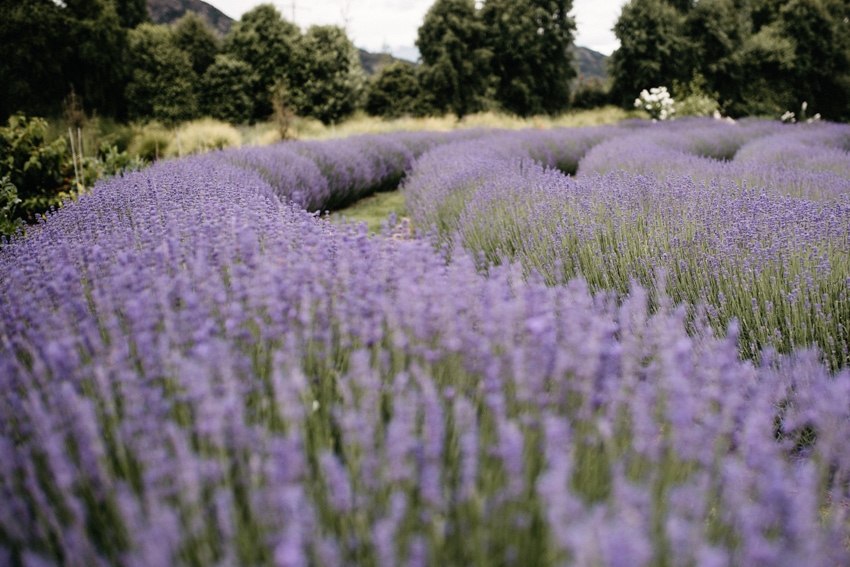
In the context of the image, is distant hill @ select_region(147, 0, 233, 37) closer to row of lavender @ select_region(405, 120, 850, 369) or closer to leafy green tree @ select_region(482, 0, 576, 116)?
leafy green tree @ select_region(482, 0, 576, 116)

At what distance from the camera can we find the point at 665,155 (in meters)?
6.03

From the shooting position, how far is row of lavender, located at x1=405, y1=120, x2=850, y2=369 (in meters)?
2.50

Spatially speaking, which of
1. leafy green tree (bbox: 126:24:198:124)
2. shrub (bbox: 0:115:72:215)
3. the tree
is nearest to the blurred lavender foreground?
shrub (bbox: 0:115:72:215)

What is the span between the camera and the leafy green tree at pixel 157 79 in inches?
706

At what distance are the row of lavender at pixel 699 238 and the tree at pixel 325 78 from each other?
16614 millimetres

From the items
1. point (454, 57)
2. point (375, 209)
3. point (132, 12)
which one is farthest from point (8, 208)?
point (132, 12)

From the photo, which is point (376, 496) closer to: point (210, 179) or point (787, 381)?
point (787, 381)

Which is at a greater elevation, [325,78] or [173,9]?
[173,9]

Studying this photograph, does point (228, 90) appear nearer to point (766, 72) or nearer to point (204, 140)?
point (204, 140)

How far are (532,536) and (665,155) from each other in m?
5.73

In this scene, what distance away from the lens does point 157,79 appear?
1809 centimetres

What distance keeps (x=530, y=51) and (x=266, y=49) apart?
10.3 metres

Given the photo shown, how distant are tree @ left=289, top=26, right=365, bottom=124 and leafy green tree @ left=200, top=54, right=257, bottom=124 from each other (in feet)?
5.07

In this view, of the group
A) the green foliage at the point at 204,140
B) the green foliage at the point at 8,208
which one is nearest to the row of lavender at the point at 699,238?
the green foliage at the point at 8,208
